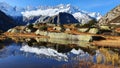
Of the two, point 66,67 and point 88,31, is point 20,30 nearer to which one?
point 88,31

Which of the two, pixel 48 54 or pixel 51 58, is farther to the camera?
pixel 48 54

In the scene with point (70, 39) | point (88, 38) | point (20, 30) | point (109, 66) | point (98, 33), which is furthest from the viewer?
point (20, 30)

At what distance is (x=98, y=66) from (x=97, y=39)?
58.2m

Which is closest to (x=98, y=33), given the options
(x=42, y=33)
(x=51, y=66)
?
(x=42, y=33)

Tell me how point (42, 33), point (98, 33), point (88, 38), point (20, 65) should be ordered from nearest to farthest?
point (20, 65) < point (88, 38) < point (98, 33) < point (42, 33)

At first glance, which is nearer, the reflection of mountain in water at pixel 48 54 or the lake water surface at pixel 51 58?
the lake water surface at pixel 51 58

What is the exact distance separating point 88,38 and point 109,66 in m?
58.3

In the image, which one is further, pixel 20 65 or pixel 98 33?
pixel 98 33

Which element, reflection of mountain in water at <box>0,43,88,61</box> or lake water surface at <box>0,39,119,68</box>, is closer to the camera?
lake water surface at <box>0,39,119,68</box>

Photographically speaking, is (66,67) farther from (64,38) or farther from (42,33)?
(42,33)

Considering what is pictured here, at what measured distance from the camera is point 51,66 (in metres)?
45.3

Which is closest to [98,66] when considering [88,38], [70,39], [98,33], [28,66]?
[28,66]

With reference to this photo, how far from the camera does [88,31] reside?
4956 inches

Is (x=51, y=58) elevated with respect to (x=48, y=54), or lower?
elevated
